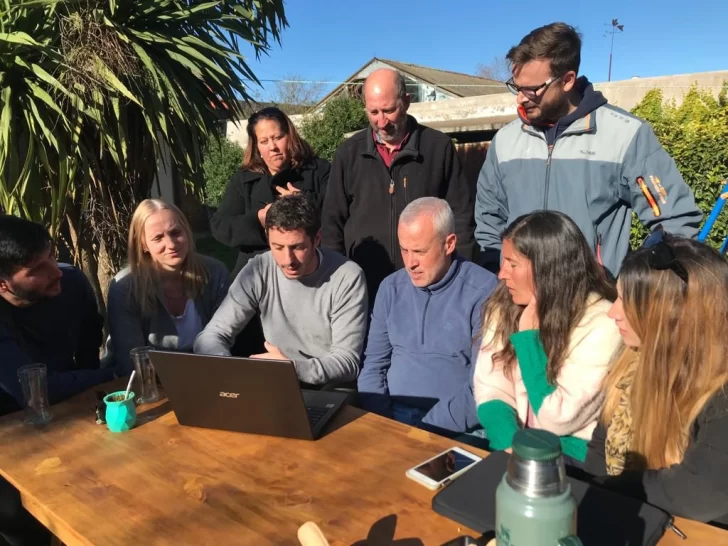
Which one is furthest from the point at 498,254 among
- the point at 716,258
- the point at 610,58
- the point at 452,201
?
the point at 610,58

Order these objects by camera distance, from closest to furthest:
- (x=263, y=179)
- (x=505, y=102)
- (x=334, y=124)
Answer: (x=263, y=179)
(x=505, y=102)
(x=334, y=124)

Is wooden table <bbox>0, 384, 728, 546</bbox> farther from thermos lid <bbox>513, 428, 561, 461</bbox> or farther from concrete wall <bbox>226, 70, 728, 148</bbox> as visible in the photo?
concrete wall <bbox>226, 70, 728, 148</bbox>

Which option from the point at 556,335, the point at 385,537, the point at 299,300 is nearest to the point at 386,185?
the point at 299,300

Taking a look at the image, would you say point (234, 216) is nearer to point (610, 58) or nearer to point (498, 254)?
point (498, 254)

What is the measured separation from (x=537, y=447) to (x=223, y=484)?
948mm

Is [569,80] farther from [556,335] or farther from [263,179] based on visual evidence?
[263,179]

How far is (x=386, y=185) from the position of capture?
10.6 feet

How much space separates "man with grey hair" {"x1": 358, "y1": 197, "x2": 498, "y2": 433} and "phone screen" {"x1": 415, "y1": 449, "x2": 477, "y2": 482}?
0.83 metres

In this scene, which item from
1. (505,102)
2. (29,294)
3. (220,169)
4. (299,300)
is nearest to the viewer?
(29,294)

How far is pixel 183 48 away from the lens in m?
3.73

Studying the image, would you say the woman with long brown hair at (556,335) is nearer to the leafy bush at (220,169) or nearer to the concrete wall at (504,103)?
the concrete wall at (504,103)

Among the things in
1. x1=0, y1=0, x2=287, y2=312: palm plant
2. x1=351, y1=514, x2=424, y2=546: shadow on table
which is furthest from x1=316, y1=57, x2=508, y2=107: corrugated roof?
x1=351, y1=514, x2=424, y2=546: shadow on table

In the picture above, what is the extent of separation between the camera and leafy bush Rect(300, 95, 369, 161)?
1220 cm

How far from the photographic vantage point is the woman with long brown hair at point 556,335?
196cm
